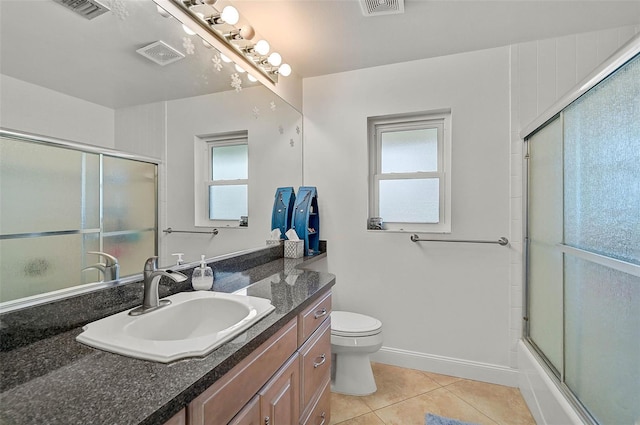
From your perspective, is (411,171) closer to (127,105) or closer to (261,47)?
(261,47)

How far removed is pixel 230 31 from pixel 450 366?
8.35 feet

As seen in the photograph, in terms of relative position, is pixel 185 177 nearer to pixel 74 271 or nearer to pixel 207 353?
pixel 74 271

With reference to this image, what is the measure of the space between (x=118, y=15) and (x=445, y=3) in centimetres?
153

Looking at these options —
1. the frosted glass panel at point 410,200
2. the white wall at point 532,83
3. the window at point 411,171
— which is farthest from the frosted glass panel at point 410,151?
the white wall at point 532,83

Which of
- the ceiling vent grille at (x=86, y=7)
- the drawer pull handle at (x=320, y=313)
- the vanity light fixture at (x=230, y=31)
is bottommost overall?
the drawer pull handle at (x=320, y=313)

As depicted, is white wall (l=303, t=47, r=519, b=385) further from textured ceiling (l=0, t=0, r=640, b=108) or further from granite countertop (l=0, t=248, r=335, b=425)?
granite countertop (l=0, t=248, r=335, b=425)

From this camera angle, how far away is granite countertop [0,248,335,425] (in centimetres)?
51

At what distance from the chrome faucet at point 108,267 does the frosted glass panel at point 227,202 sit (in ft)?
1.71

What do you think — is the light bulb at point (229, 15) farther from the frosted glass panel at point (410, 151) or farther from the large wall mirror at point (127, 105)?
the frosted glass panel at point (410, 151)

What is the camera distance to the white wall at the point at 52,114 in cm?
71

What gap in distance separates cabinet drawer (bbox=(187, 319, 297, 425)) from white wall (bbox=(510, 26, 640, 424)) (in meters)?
1.59

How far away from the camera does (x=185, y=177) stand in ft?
4.33

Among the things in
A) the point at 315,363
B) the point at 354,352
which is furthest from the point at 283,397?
the point at 354,352

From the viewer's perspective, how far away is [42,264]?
802 mm
